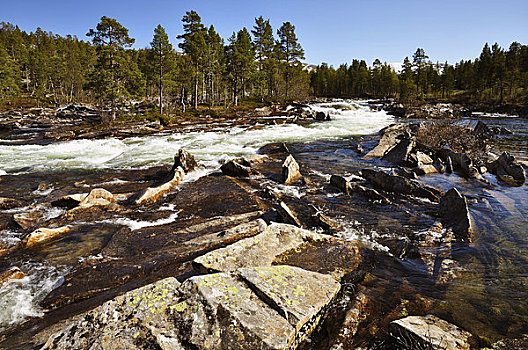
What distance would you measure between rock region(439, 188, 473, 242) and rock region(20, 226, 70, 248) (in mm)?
9937

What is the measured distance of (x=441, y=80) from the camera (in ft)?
291

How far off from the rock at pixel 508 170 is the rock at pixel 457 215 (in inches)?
234

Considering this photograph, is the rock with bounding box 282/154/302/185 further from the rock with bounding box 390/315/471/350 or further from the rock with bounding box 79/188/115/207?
the rock with bounding box 390/315/471/350

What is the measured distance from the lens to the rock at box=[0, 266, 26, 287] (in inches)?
191

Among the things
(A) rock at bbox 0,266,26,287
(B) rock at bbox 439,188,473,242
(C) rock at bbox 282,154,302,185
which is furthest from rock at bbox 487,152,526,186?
(A) rock at bbox 0,266,26,287

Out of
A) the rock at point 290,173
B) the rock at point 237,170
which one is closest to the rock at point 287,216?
the rock at point 290,173

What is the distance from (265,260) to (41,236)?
5.89 m

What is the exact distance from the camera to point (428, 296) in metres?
4.14

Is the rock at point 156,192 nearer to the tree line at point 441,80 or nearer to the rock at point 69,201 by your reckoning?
the rock at point 69,201

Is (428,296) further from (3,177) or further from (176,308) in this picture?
(3,177)

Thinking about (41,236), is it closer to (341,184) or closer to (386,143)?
(341,184)

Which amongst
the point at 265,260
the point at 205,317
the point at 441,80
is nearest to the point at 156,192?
the point at 265,260

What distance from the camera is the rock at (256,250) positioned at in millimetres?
4070

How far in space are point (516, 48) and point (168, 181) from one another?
91.4m
